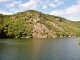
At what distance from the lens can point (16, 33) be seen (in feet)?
655

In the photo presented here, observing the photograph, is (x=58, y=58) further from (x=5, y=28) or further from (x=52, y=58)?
(x=5, y=28)

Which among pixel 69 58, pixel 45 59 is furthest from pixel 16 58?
pixel 69 58

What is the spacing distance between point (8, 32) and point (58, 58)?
484 feet

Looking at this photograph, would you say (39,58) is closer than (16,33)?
Yes

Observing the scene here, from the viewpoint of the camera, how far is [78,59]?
53.6 meters

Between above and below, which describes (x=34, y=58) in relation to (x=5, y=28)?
below

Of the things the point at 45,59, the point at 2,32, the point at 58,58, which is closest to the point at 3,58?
the point at 45,59

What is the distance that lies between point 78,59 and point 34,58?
47.7ft

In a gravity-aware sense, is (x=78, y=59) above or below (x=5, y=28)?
below

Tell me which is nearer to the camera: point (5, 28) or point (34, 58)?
point (34, 58)

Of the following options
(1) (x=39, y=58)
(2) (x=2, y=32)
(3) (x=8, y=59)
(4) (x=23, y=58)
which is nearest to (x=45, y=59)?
→ (1) (x=39, y=58)

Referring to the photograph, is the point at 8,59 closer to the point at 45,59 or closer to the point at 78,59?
the point at 45,59

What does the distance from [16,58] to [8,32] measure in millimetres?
144218

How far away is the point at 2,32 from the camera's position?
190750mm
